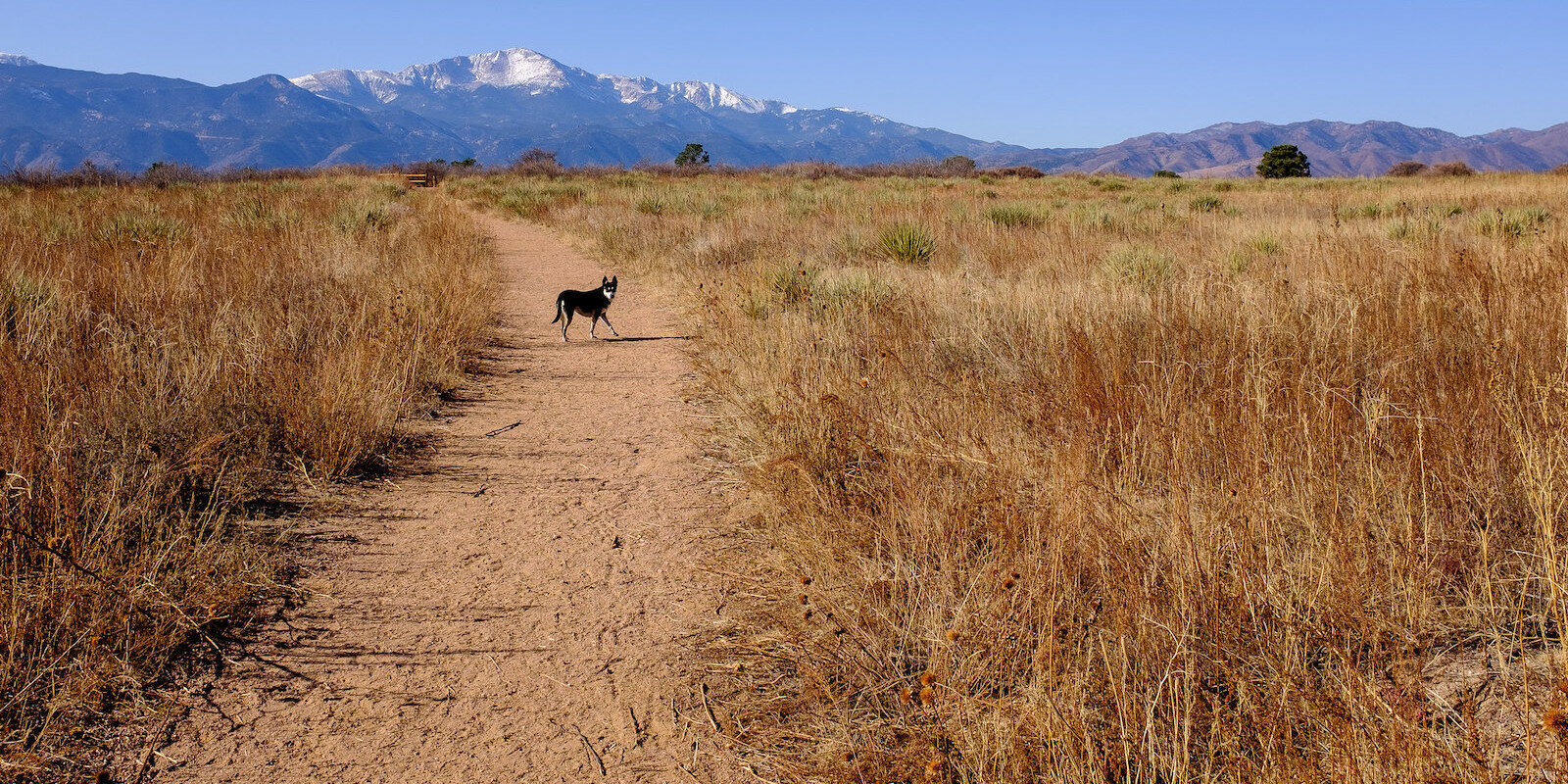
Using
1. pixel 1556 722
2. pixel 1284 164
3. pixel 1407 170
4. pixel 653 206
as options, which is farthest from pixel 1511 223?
pixel 1284 164

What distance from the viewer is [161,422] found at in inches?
148

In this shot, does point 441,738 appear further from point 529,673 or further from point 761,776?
point 761,776

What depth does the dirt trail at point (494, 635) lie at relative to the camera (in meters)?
2.18

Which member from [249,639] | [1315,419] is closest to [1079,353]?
[1315,419]

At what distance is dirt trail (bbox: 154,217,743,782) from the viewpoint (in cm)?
218

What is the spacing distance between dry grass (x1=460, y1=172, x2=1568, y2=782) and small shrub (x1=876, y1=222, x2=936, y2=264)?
3.60 m

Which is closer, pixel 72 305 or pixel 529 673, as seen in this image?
pixel 529 673

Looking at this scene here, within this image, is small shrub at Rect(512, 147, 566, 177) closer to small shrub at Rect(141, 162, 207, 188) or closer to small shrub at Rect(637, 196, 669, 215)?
small shrub at Rect(141, 162, 207, 188)

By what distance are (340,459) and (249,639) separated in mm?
1616

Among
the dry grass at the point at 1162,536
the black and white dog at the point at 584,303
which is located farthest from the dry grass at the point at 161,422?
the dry grass at the point at 1162,536

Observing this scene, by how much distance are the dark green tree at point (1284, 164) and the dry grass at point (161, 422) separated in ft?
160

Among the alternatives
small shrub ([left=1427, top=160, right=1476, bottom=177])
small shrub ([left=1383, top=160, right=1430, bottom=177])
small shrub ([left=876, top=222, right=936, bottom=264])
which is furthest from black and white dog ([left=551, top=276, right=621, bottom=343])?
small shrub ([left=1383, top=160, right=1430, bottom=177])

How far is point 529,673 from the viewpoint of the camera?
8.39ft

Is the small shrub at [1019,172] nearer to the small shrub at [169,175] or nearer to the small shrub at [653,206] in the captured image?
the small shrub at [653,206]
